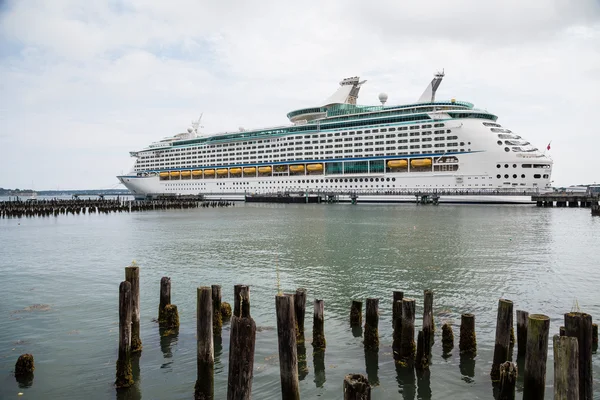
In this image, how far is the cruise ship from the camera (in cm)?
6800

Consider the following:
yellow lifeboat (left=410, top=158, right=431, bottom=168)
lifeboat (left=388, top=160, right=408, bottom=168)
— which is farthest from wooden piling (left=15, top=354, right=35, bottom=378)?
lifeboat (left=388, top=160, right=408, bottom=168)

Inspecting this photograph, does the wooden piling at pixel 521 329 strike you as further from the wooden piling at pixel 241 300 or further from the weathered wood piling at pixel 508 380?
the wooden piling at pixel 241 300

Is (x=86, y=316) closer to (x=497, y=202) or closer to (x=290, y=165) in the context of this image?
(x=497, y=202)

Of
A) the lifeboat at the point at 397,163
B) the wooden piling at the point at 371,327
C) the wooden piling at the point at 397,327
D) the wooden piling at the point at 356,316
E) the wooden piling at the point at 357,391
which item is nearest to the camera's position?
the wooden piling at the point at 357,391

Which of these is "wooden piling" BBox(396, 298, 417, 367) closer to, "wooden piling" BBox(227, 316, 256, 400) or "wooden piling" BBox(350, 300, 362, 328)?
"wooden piling" BBox(350, 300, 362, 328)

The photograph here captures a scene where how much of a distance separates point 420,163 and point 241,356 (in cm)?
7381

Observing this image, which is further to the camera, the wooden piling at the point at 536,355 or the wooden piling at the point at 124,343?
the wooden piling at the point at 124,343

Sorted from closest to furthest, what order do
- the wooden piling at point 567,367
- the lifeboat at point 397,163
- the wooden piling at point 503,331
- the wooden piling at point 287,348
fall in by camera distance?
the wooden piling at point 567,367 → the wooden piling at point 287,348 → the wooden piling at point 503,331 → the lifeboat at point 397,163

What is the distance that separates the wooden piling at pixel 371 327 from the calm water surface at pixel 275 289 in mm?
256

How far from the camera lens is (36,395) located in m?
8.27

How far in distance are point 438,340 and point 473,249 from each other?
15.4m

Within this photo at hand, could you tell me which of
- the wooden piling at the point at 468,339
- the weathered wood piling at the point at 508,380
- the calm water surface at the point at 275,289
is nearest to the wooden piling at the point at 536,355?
the weathered wood piling at the point at 508,380

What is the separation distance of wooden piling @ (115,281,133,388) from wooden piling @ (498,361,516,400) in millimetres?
6665

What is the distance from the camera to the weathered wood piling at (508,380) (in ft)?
23.2
